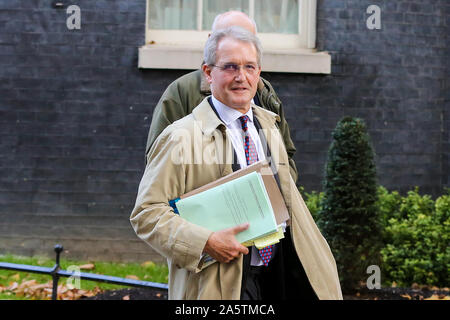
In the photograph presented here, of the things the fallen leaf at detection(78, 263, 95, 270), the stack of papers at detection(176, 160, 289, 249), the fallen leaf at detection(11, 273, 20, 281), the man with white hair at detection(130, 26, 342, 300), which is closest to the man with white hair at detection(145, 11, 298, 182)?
the man with white hair at detection(130, 26, 342, 300)

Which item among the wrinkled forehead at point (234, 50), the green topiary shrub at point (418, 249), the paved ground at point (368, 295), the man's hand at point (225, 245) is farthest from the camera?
the green topiary shrub at point (418, 249)

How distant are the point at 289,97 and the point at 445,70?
1.97 meters

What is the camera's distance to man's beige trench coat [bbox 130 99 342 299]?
112 inches

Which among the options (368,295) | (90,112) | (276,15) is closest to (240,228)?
(368,295)

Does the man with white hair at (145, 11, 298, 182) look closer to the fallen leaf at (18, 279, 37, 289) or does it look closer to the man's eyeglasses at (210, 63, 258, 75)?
the man's eyeglasses at (210, 63, 258, 75)

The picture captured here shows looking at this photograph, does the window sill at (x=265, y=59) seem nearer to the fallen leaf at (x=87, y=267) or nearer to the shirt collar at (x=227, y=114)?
the fallen leaf at (x=87, y=267)

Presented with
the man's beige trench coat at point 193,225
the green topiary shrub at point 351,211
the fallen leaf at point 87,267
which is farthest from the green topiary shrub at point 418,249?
the man's beige trench coat at point 193,225

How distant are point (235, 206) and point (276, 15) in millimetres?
5807

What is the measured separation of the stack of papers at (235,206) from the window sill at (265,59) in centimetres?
514

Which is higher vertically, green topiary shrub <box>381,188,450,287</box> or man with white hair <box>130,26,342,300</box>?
man with white hair <box>130,26,342,300</box>

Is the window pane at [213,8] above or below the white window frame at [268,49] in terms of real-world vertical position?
above

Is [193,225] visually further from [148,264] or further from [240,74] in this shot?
[148,264]

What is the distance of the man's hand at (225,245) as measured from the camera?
2832 mm

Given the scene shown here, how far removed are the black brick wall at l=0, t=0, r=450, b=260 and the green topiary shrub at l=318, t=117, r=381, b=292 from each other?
5.21 feet
